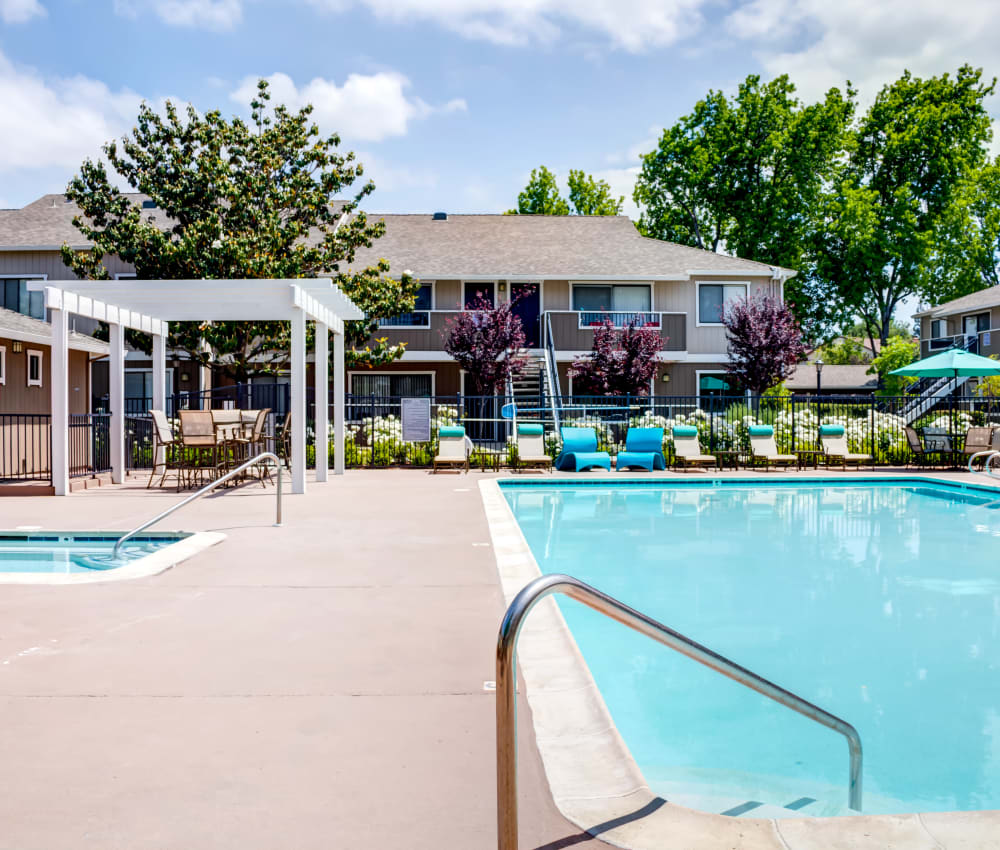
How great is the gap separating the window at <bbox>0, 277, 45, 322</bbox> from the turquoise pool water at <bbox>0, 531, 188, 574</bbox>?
2147 cm

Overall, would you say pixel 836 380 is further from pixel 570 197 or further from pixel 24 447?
pixel 24 447

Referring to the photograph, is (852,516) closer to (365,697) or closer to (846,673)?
(846,673)

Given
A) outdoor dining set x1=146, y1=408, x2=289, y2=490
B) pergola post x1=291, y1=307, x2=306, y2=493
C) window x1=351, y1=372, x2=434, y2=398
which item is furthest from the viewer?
window x1=351, y1=372, x2=434, y2=398

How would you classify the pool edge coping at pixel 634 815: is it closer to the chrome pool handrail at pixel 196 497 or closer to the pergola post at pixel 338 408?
the chrome pool handrail at pixel 196 497

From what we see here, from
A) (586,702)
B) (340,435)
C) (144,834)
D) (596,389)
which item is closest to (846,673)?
(586,702)

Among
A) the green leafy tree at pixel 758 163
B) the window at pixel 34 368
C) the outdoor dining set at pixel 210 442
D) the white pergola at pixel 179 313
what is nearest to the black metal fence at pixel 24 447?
the window at pixel 34 368

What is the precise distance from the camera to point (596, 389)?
2447cm

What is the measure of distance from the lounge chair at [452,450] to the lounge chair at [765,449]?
6.30 metres

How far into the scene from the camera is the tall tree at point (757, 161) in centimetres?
4297

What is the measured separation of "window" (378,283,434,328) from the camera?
90.0ft

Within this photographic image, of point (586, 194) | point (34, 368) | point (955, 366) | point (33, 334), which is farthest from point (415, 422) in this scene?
point (586, 194)

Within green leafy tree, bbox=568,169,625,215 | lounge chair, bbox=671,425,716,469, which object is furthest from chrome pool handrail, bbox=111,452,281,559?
green leafy tree, bbox=568,169,625,215

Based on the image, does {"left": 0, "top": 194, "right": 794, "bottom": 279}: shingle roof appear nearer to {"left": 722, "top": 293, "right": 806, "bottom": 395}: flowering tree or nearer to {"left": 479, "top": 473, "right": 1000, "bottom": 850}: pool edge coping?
{"left": 722, "top": 293, "right": 806, "bottom": 395}: flowering tree

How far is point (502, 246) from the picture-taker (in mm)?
30188
